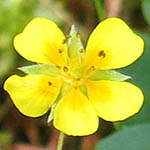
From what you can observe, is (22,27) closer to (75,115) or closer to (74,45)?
(74,45)

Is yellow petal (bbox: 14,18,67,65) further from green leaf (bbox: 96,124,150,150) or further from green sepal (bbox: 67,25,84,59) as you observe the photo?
green leaf (bbox: 96,124,150,150)

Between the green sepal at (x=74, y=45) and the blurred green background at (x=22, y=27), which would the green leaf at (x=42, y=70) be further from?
the blurred green background at (x=22, y=27)

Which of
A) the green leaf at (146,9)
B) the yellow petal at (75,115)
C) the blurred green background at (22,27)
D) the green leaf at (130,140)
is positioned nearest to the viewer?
the yellow petal at (75,115)

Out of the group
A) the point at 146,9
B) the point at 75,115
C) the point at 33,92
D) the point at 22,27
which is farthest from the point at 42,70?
the point at 22,27

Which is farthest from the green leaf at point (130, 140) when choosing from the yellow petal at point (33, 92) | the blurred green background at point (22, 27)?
the blurred green background at point (22, 27)

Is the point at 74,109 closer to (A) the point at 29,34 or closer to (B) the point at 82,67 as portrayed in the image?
(B) the point at 82,67
